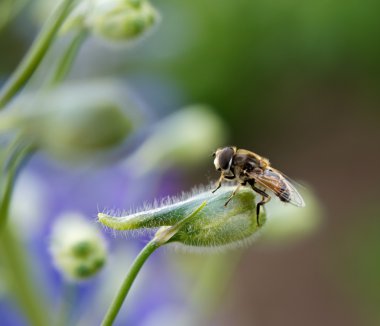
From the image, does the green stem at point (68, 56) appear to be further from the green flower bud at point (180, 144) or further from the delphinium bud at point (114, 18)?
the green flower bud at point (180, 144)

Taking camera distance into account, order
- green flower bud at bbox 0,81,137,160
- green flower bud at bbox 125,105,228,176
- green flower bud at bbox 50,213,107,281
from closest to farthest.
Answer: green flower bud at bbox 50,213,107,281
green flower bud at bbox 0,81,137,160
green flower bud at bbox 125,105,228,176

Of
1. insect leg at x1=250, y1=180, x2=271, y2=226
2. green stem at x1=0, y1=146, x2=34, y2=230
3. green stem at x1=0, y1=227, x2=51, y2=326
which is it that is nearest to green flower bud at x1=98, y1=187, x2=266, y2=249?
insect leg at x1=250, y1=180, x2=271, y2=226

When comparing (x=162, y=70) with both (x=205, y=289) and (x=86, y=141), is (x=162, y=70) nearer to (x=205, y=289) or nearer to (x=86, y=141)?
(x=205, y=289)

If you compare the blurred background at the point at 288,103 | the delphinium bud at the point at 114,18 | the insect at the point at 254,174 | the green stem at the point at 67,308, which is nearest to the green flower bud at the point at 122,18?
the delphinium bud at the point at 114,18

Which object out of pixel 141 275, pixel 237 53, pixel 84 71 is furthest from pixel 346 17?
pixel 141 275

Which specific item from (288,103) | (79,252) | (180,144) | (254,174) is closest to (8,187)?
(79,252)

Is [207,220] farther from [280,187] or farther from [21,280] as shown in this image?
[21,280]

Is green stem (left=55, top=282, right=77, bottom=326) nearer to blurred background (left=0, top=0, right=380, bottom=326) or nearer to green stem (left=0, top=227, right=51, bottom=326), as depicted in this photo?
green stem (left=0, top=227, right=51, bottom=326)
